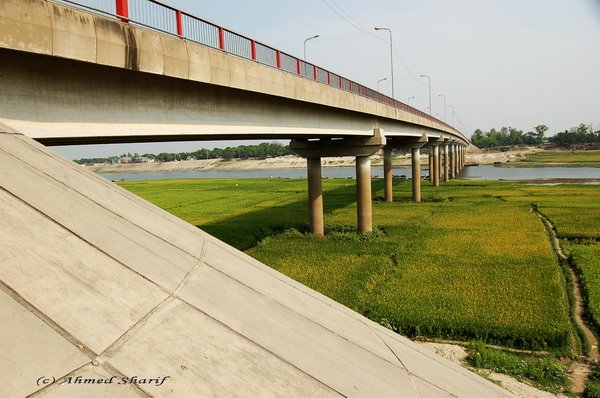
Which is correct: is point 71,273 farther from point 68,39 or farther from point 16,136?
point 68,39

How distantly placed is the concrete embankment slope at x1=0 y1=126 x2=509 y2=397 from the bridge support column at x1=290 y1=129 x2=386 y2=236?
21.8 metres

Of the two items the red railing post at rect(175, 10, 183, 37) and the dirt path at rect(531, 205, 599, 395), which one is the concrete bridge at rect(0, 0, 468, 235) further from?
the dirt path at rect(531, 205, 599, 395)

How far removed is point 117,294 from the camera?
11.8ft

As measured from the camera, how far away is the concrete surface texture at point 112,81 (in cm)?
A: 709

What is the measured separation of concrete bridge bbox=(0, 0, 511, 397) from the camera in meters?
3.02

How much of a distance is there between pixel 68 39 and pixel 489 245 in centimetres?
2219

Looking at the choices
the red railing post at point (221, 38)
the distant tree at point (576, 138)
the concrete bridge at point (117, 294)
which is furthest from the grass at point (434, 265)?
the distant tree at point (576, 138)

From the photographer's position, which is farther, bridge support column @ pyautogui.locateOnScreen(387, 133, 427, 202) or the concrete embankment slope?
bridge support column @ pyautogui.locateOnScreen(387, 133, 427, 202)

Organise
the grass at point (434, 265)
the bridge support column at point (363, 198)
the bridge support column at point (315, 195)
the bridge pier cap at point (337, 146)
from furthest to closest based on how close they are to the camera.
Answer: the bridge support column at point (363, 198) < the bridge support column at point (315, 195) < the bridge pier cap at point (337, 146) < the grass at point (434, 265)

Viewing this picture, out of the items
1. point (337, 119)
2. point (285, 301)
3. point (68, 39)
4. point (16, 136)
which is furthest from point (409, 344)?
point (337, 119)

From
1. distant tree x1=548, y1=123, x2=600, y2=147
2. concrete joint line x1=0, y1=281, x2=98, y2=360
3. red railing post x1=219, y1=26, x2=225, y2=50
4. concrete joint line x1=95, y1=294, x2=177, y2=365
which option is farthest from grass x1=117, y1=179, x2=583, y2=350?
distant tree x1=548, y1=123, x2=600, y2=147

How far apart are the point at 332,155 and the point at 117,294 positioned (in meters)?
24.0

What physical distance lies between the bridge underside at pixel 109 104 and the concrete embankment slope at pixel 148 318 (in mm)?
2302

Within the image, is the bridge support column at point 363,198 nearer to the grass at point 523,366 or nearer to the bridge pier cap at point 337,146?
the bridge pier cap at point 337,146
